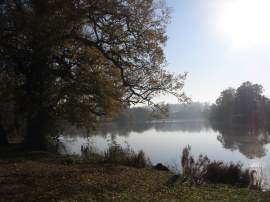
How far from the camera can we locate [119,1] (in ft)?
57.6

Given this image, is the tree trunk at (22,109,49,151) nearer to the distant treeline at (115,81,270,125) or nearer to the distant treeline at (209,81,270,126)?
the distant treeline at (115,81,270,125)

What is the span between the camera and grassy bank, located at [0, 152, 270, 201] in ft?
34.0

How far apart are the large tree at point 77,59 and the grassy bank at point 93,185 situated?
4.70 meters

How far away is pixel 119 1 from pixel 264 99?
7611 centimetres

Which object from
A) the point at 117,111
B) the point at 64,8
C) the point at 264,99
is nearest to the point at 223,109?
the point at 264,99

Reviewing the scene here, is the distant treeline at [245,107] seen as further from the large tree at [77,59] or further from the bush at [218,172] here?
the bush at [218,172]

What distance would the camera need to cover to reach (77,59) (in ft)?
67.5

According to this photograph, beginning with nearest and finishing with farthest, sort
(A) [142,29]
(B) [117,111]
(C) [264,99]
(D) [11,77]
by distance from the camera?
(A) [142,29]
(D) [11,77]
(B) [117,111]
(C) [264,99]

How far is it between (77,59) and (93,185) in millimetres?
10015

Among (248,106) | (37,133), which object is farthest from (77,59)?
(248,106)

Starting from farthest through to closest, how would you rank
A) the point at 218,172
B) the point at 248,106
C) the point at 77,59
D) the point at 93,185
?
the point at 248,106 → the point at 77,59 → the point at 218,172 → the point at 93,185

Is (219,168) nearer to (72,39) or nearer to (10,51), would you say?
(72,39)

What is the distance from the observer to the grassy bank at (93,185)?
10.4m

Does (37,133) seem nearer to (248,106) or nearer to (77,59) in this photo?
(77,59)
